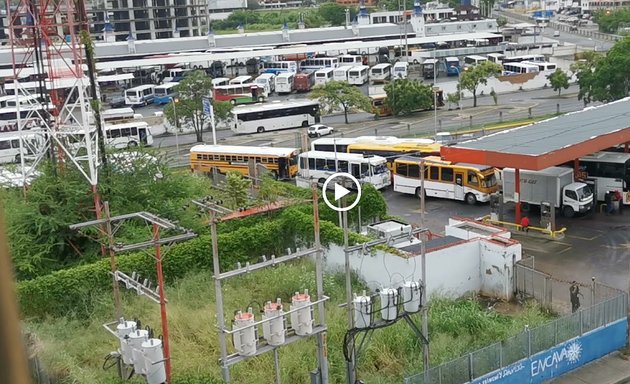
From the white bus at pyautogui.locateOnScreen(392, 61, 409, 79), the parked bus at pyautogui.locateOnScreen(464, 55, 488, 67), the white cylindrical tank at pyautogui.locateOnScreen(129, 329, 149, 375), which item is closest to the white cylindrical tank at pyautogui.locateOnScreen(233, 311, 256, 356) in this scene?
the white cylindrical tank at pyautogui.locateOnScreen(129, 329, 149, 375)

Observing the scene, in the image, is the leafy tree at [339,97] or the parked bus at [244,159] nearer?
the parked bus at [244,159]

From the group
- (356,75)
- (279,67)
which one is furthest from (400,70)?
(279,67)

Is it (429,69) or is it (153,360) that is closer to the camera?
(153,360)

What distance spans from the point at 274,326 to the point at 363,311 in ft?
4.71

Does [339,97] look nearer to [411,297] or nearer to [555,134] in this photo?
[555,134]

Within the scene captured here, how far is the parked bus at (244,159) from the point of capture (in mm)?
30172

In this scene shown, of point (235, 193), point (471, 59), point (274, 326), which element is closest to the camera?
point (274, 326)

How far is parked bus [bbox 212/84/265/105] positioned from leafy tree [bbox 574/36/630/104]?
21.8 metres

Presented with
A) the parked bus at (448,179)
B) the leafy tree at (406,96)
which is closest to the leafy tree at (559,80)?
the leafy tree at (406,96)

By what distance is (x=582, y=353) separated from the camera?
13.1m

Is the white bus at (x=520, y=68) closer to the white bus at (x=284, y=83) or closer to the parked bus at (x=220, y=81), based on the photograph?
the white bus at (x=284, y=83)

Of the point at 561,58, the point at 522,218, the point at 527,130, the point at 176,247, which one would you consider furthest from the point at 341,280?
the point at 561,58

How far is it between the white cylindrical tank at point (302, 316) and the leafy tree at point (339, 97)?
105 ft

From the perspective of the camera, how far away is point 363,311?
34.6 ft
